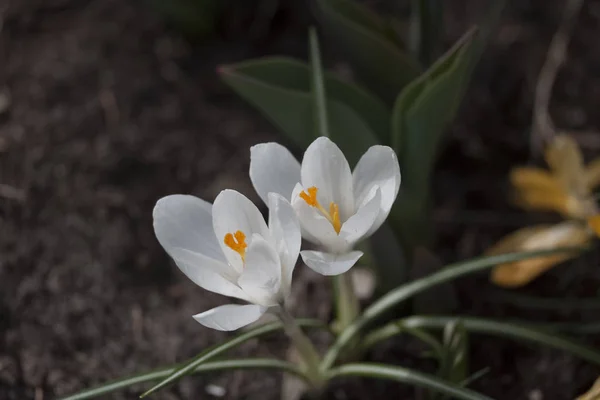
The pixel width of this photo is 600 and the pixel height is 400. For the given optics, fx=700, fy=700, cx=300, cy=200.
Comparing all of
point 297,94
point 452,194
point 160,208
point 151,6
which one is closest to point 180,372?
point 160,208

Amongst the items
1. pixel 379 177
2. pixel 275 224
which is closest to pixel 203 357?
pixel 275 224

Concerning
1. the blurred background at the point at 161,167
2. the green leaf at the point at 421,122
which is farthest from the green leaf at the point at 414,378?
the green leaf at the point at 421,122

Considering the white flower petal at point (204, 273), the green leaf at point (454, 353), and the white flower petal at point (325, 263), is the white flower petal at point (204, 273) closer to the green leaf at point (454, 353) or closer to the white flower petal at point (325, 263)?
the white flower petal at point (325, 263)

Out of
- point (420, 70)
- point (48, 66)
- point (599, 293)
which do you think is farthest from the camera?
point (48, 66)

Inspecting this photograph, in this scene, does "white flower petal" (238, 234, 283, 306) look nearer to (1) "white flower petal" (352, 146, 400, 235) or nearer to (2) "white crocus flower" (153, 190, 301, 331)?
(2) "white crocus flower" (153, 190, 301, 331)

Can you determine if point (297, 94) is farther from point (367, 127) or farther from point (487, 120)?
point (487, 120)

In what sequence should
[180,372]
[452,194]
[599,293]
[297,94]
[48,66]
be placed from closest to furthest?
[180,372] < [297,94] < [599,293] < [452,194] < [48,66]
